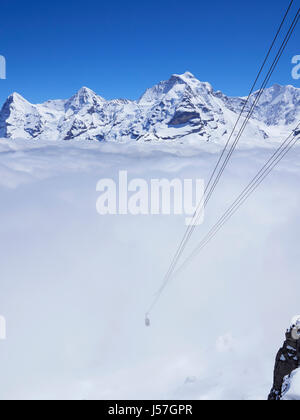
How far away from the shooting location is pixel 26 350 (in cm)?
19925

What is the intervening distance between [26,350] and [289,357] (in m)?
222

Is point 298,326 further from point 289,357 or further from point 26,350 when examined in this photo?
point 26,350

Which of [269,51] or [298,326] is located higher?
[269,51]
